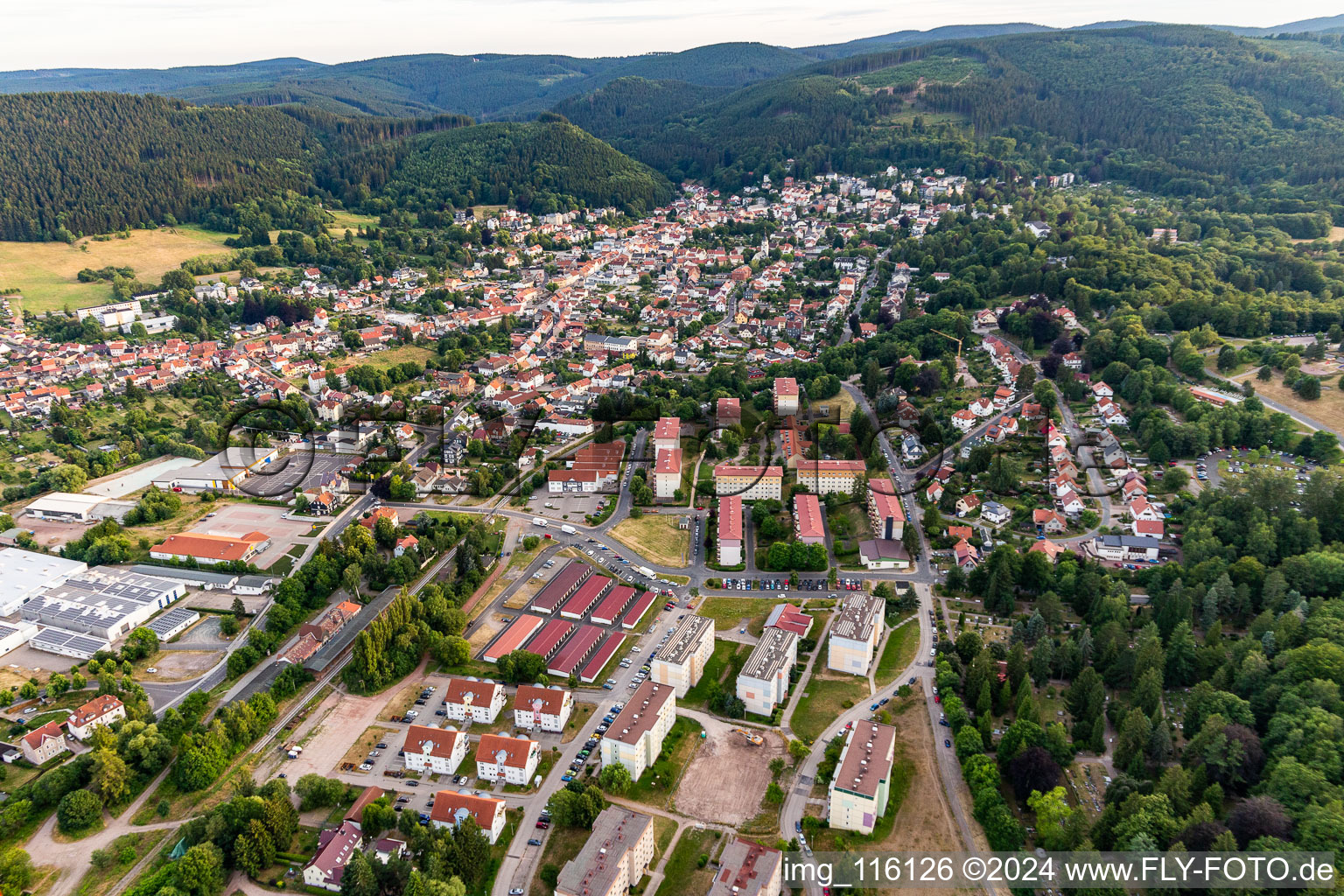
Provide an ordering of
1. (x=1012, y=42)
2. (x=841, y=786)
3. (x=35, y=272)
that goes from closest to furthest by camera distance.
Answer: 1. (x=841, y=786)
2. (x=35, y=272)
3. (x=1012, y=42)

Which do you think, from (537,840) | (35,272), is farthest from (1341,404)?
(35,272)

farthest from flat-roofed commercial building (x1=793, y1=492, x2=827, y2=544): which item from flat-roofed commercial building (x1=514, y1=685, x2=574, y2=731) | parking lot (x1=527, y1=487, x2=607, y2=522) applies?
flat-roofed commercial building (x1=514, y1=685, x2=574, y2=731)

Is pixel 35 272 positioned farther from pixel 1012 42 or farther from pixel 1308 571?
pixel 1012 42

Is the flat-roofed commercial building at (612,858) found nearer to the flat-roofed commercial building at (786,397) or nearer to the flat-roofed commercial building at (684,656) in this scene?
the flat-roofed commercial building at (684,656)

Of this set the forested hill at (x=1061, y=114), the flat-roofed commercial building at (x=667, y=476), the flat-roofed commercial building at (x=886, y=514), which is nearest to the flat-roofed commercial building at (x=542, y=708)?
the flat-roofed commercial building at (x=667, y=476)

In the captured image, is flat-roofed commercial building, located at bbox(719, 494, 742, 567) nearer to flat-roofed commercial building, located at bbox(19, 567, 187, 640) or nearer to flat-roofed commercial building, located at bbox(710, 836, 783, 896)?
flat-roofed commercial building, located at bbox(710, 836, 783, 896)

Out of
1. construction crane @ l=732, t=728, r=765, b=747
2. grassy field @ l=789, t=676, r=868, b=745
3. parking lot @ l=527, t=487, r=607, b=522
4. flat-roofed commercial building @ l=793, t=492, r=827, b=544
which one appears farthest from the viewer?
parking lot @ l=527, t=487, r=607, b=522
